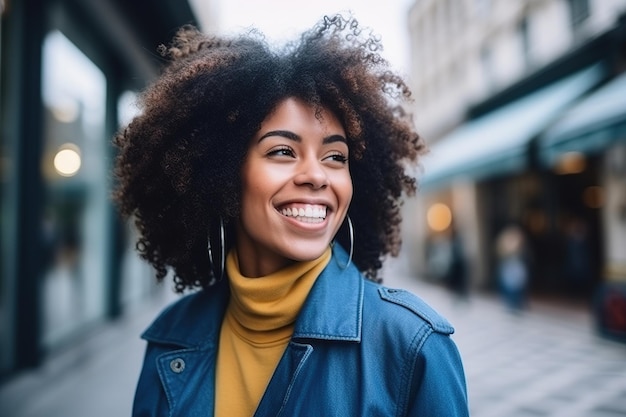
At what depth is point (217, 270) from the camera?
6.78 feet

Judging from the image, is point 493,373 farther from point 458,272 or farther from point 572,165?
point 572,165

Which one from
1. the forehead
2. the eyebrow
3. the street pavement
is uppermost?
the forehead

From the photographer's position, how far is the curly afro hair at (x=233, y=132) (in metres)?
1.76

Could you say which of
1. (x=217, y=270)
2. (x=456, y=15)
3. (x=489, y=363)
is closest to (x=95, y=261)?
(x=489, y=363)

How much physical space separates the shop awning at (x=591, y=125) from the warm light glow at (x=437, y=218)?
11386 millimetres

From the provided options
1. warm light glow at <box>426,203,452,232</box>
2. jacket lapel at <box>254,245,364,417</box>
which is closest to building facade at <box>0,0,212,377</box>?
jacket lapel at <box>254,245,364,417</box>

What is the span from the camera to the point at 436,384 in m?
1.32

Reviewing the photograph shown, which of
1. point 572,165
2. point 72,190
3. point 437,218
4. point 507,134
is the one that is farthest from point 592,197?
point 72,190

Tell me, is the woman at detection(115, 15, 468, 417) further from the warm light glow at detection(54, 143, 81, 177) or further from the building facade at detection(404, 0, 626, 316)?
the building facade at detection(404, 0, 626, 316)

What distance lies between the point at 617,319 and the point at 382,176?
703cm

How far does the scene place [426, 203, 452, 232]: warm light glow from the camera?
2139 centimetres

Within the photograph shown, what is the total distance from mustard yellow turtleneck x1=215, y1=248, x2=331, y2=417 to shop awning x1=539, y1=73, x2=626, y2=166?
289 inches

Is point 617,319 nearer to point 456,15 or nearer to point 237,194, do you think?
point 237,194

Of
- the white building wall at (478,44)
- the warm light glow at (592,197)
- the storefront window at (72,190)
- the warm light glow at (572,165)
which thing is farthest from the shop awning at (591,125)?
the storefront window at (72,190)
